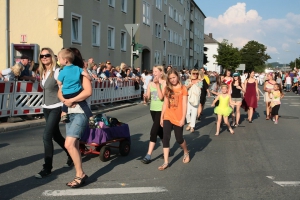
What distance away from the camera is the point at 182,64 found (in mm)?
59750

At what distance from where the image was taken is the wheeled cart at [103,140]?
6.73 metres

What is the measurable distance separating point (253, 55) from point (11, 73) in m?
119

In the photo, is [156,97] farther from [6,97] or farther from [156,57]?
[156,57]

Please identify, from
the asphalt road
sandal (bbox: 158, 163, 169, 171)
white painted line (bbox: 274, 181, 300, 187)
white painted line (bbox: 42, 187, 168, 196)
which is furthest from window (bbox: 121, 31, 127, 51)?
white painted line (bbox: 42, 187, 168, 196)

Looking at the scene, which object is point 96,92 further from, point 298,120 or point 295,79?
point 295,79

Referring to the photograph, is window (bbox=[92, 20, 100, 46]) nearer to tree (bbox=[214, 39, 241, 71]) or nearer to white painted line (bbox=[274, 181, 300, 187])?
white painted line (bbox=[274, 181, 300, 187])

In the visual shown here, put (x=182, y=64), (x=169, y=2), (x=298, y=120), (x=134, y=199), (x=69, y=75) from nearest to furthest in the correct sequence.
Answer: (x=134, y=199)
(x=69, y=75)
(x=298, y=120)
(x=169, y=2)
(x=182, y=64)

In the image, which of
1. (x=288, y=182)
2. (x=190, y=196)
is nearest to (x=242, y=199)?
(x=190, y=196)

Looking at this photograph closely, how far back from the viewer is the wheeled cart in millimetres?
6727

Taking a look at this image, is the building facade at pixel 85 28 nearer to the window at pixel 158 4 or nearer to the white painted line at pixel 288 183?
the window at pixel 158 4

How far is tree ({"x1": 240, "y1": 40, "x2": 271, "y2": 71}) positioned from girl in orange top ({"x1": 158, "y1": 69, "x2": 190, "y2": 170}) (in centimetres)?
11982

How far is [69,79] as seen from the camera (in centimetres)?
514

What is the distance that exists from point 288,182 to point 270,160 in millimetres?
1509

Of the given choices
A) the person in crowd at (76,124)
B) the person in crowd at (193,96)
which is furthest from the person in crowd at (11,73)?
the person in crowd at (76,124)
